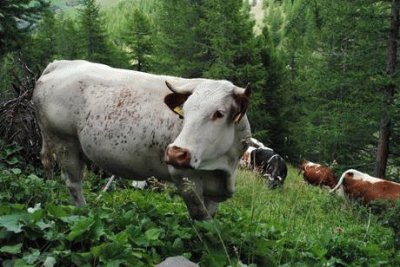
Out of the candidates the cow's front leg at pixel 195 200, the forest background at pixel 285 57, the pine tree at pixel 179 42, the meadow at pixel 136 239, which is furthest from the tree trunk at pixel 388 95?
the pine tree at pixel 179 42

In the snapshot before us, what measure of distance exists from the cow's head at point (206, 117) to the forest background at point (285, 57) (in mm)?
760

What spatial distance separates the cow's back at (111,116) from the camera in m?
4.95

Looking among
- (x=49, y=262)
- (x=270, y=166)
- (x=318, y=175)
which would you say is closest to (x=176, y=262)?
(x=49, y=262)

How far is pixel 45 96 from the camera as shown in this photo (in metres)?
5.77

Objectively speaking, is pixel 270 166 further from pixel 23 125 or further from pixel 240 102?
pixel 240 102

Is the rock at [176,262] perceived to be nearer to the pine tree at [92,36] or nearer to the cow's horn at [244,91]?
the cow's horn at [244,91]

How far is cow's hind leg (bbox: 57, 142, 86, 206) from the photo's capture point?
19.1ft

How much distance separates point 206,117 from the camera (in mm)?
4352

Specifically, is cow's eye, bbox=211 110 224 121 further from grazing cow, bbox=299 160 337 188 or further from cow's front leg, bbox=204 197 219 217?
grazing cow, bbox=299 160 337 188

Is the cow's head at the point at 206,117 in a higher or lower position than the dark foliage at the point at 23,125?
higher

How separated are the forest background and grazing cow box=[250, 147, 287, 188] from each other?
6.33 ft

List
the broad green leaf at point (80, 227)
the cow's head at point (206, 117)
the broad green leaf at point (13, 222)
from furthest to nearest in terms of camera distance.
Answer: the cow's head at point (206, 117)
the broad green leaf at point (80, 227)
the broad green leaf at point (13, 222)

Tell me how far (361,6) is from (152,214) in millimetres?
16431

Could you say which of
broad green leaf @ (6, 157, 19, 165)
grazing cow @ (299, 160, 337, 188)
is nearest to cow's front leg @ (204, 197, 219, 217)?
broad green leaf @ (6, 157, 19, 165)
